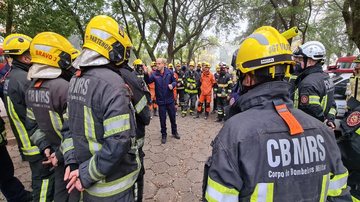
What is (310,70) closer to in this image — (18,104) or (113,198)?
(113,198)

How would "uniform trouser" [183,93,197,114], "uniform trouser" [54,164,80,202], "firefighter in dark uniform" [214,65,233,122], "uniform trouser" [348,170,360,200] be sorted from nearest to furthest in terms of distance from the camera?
"uniform trouser" [348,170,360,200], "uniform trouser" [54,164,80,202], "firefighter in dark uniform" [214,65,233,122], "uniform trouser" [183,93,197,114]

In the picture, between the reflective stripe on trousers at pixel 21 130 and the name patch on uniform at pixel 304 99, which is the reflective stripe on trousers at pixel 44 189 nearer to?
the reflective stripe on trousers at pixel 21 130

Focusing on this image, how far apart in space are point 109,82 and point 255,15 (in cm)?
1836

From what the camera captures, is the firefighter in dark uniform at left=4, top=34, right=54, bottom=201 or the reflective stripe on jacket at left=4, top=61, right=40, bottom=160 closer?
the firefighter in dark uniform at left=4, top=34, right=54, bottom=201

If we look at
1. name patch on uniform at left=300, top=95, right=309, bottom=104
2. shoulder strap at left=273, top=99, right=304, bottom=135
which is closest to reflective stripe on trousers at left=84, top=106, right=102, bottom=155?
shoulder strap at left=273, top=99, right=304, bottom=135

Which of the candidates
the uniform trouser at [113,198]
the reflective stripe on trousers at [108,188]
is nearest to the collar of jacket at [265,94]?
the reflective stripe on trousers at [108,188]

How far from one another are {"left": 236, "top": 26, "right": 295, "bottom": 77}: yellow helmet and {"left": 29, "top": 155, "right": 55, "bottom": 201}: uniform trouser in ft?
7.71

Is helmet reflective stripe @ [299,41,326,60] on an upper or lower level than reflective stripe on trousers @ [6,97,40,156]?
upper

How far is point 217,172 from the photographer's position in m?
1.19

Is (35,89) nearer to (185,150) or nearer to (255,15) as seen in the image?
(185,150)

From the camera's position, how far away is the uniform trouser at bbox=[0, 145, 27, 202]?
2.99 meters

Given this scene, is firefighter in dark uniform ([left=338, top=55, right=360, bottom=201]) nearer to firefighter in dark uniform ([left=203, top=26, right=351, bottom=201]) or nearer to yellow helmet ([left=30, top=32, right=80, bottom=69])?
firefighter in dark uniform ([left=203, top=26, right=351, bottom=201])

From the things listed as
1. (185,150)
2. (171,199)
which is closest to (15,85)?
(171,199)

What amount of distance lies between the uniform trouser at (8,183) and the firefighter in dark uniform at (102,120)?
5.68ft
